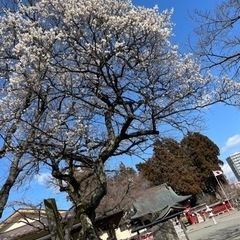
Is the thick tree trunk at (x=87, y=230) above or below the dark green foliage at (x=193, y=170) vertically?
below

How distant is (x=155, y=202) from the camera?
15375 mm

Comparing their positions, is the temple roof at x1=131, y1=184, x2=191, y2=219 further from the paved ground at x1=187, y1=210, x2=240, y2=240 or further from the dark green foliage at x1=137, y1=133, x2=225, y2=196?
the dark green foliage at x1=137, y1=133, x2=225, y2=196

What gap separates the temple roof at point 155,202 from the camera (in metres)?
15.0

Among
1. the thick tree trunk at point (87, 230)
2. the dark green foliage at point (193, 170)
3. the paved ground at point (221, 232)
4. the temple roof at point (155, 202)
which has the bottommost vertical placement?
the paved ground at point (221, 232)

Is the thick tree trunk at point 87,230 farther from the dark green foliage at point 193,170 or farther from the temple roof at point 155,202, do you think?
the dark green foliage at point 193,170

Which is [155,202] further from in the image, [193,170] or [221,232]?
[193,170]

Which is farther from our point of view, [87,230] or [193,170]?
[193,170]

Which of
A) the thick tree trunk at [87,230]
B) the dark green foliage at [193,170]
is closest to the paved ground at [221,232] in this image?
the thick tree trunk at [87,230]

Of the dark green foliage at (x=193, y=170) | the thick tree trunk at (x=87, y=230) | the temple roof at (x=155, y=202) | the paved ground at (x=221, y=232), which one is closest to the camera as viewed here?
the thick tree trunk at (x=87, y=230)

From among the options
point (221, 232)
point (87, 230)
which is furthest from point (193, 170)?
point (87, 230)

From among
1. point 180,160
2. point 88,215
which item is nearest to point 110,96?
point 88,215

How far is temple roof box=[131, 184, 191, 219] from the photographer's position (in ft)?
49.2

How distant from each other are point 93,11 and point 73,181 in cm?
441

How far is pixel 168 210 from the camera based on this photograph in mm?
14172
